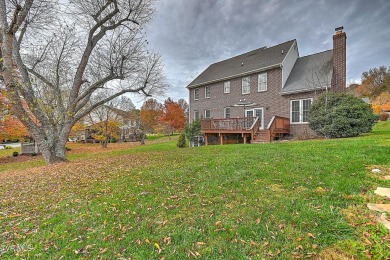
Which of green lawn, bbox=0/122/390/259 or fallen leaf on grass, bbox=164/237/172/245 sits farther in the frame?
fallen leaf on grass, bbox=164/237/172/245

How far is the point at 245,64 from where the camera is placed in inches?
728

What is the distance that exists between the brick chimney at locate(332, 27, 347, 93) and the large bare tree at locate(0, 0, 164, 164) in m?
11.9

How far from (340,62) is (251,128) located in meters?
7.41

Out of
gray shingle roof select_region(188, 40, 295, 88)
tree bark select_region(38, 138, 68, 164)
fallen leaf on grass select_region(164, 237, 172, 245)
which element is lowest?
fallen leaf on grass select_region(164, 237, 172, 245)

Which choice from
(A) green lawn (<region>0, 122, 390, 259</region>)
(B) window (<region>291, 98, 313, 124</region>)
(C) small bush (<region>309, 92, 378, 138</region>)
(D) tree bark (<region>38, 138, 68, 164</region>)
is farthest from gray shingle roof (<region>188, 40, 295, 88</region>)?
(D) tree bark (<region>38, 138, 68, 164</region>)

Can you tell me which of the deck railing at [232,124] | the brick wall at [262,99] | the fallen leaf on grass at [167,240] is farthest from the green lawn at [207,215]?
the brick wall at [262,99]

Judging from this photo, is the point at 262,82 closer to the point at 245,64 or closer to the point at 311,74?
the point at 245,64

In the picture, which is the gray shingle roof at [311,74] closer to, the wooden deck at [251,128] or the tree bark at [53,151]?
the wooden deck at [251,128]

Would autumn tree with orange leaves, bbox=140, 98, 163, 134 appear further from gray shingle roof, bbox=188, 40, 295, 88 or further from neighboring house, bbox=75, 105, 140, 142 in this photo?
gray shingle roof, bbox=188, 40, 295, 88

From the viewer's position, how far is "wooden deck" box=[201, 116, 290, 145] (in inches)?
511

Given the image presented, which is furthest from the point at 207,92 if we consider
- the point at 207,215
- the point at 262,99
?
the point at 207,215

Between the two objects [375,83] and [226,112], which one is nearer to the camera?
[226,112]

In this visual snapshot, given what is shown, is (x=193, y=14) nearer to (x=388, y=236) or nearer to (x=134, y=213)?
(x=134, y=213)

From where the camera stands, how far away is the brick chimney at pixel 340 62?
1308 cm
